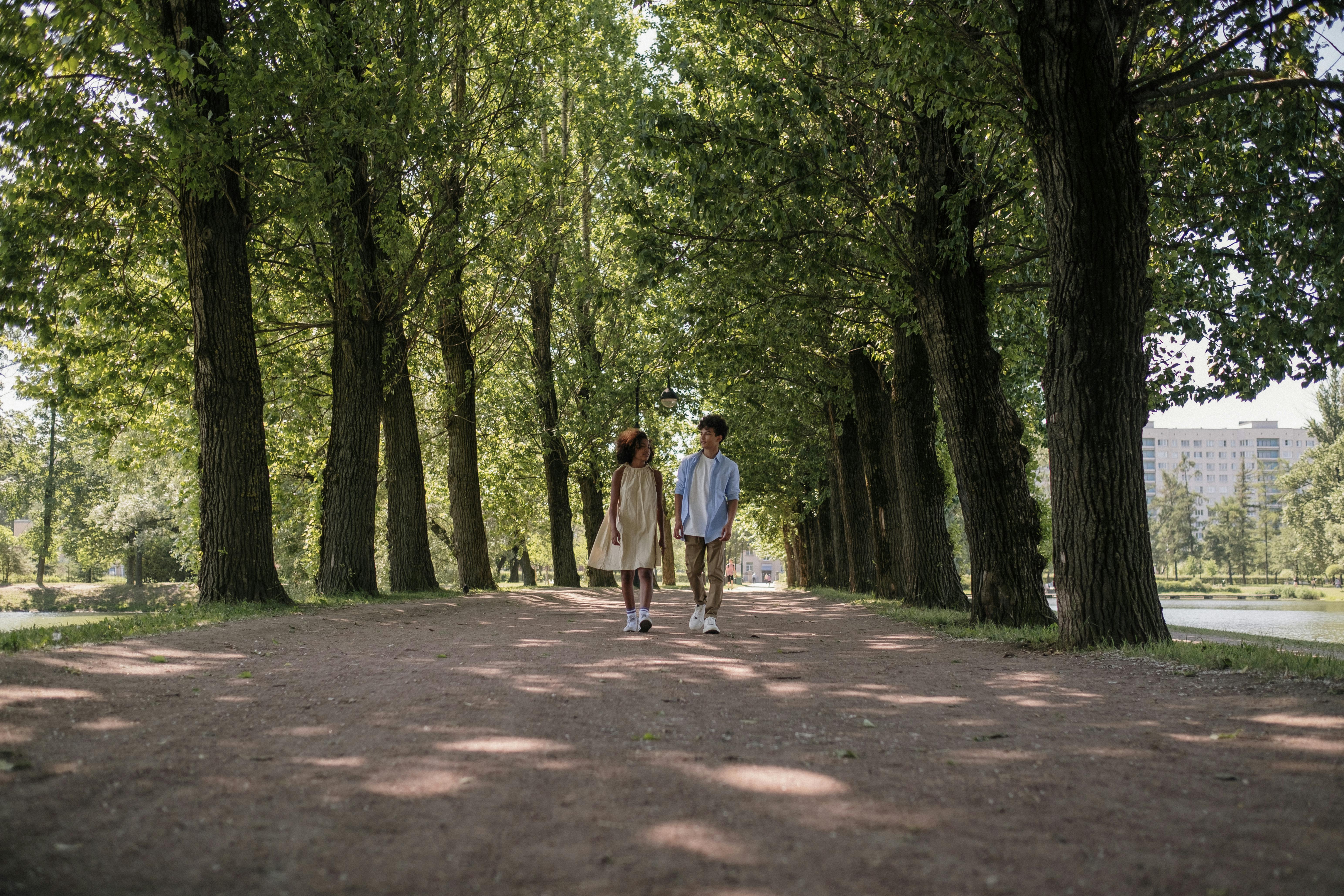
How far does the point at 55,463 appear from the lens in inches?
2003

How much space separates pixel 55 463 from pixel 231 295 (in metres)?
47.9

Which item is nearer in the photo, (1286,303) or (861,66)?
(861,66)

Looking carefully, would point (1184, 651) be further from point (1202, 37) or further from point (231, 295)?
point (231, 295)

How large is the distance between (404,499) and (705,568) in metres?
9.55

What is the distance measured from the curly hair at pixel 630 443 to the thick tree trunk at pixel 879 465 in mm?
9565

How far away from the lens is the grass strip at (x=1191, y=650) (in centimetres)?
646

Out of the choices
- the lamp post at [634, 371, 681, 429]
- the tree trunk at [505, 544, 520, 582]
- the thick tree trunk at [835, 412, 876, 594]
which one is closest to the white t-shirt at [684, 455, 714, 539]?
the lamp post at [634, 371, 681, 429]

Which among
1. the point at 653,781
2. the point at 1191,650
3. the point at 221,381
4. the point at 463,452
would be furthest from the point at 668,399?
the point at 653,781

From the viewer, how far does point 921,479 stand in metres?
15.3

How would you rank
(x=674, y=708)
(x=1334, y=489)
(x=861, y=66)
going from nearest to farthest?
1. (x=674, y=708)
2. (x=861, y=66)
3. (x=1334, y=489)

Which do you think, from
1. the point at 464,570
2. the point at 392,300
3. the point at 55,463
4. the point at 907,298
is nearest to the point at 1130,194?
the point at 907,298

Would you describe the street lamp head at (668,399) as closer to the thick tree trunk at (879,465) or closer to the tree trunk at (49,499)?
the thick tree trunk at (879,465)

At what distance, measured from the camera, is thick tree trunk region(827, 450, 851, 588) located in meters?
24.8

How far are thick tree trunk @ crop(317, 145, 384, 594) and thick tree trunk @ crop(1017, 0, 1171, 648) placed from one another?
1069 cm
